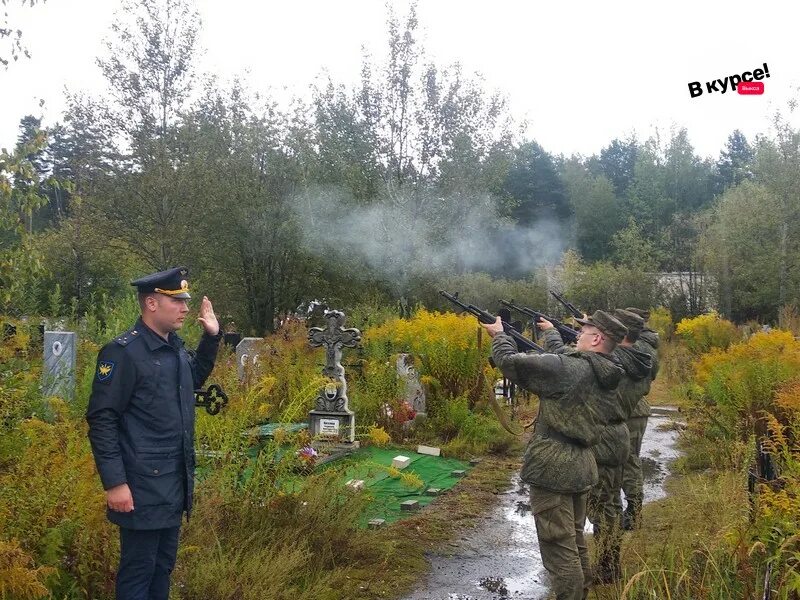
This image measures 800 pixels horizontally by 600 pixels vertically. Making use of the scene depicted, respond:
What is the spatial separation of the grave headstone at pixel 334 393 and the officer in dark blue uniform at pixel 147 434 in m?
5.09

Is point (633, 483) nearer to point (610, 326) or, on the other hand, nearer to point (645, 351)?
point (645, 351)

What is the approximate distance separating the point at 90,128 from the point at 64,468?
15.5 meters

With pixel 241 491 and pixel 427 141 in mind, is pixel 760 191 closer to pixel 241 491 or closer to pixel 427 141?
pixel 427 141

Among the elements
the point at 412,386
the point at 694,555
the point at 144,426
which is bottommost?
the point at 694,555

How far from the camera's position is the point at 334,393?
29.3 feet

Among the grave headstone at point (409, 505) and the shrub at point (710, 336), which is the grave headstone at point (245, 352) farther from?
the shrub at point (710, 336)

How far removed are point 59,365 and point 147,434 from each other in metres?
4.08

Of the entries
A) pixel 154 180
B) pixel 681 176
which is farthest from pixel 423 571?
pixel 681 176

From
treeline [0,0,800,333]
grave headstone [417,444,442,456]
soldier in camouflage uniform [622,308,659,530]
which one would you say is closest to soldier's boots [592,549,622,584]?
soldier in camouflage uniform [622,308,659,530]

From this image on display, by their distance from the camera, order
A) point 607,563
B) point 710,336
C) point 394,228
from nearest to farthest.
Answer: point 607,563 → point 710,336 → point 394,228

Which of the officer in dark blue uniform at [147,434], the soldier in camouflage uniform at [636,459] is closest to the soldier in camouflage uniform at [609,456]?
the soldier in camouflage uniform at [636,459]

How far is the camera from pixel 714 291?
28516 millimetres

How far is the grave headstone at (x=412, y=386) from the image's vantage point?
32.9 ft

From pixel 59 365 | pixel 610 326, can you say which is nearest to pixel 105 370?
pixel 610 326
